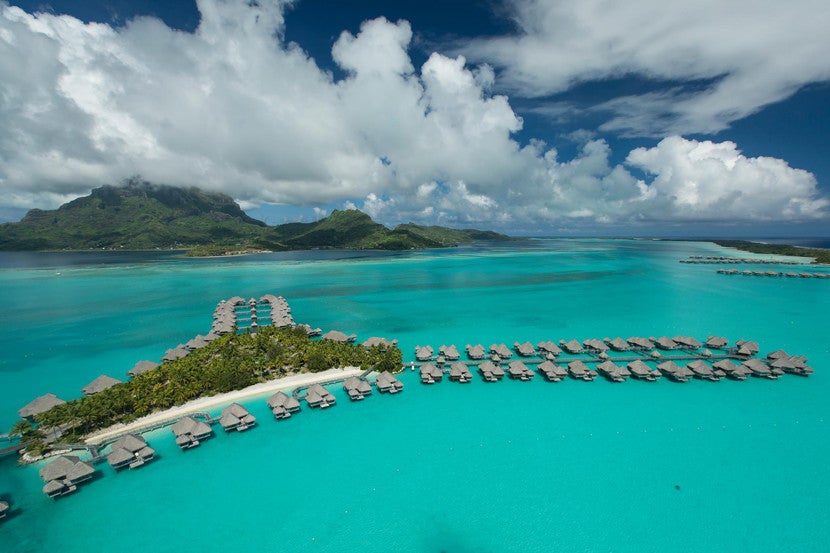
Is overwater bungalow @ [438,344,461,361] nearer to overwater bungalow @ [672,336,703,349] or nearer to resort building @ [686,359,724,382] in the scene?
resort building @ [686,359,724,382]

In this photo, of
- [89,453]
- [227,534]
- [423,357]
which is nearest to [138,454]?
[89,453]

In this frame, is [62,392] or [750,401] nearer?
[750,401]

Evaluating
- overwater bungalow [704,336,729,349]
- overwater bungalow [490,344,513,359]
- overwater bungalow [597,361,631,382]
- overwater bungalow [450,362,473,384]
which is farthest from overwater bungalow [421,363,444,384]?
overwater bungalow [704,336,729,349]

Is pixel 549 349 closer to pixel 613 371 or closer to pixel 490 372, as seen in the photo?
pixel 613 371

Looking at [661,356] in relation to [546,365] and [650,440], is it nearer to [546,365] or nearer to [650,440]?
[546,365]

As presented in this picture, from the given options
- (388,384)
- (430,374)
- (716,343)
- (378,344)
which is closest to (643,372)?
(716,343)

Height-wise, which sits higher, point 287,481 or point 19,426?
point 19,426

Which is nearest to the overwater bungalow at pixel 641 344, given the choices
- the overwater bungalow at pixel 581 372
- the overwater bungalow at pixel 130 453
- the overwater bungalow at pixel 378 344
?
the overwater bungalow at pixel 581 372

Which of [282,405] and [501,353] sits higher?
[501,353]
